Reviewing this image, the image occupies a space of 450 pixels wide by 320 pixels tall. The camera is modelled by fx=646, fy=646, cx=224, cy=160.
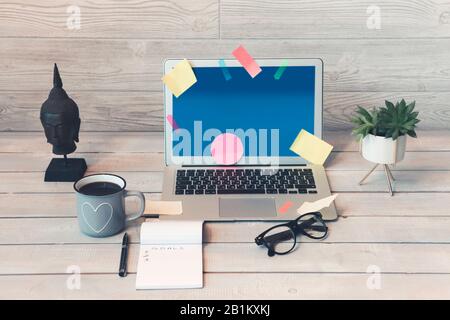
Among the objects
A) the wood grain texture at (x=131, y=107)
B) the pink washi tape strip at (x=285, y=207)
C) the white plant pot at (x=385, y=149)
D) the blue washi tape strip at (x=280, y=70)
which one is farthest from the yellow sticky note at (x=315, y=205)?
the wood grain texture at (x=131, y=107)

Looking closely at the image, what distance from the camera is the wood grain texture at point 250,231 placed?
115 centimetres

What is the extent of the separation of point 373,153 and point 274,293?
1.45 ft

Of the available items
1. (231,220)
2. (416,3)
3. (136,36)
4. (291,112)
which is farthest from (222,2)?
(231,220)

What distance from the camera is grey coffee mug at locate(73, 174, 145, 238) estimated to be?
1.14 metres

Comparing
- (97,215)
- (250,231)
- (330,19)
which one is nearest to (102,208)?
(97,215)

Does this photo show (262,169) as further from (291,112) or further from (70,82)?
(70,82)

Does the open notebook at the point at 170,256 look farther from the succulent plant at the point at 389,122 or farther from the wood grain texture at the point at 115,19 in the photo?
the wood grain texture at the point at 115,19

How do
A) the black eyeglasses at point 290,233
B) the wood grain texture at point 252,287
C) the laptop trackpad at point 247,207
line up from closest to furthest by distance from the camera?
the wood grain texture at point 252,287
the black eyeglasses at point 290,233
the laptop trackpad at point 247,207

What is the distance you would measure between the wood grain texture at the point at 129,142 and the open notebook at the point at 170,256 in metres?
0.41

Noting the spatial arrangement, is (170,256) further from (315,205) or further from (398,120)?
(398,120)

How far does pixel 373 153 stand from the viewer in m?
1.32

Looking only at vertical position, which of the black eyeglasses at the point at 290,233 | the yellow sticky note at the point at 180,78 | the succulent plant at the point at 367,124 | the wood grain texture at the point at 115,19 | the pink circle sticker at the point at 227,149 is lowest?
the black eyeglasses at the point at 290,233

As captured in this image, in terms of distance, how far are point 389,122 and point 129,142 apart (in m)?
0.64

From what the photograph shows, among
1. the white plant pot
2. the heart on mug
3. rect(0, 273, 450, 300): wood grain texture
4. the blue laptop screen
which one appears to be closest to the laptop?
the blue laptop screen
